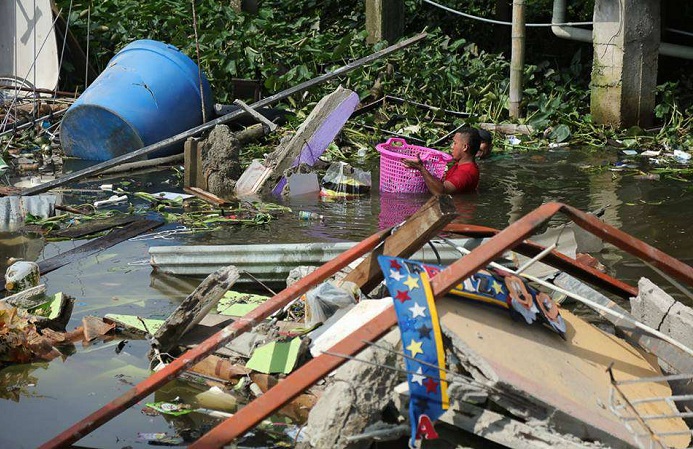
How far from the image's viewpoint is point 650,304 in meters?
3.85

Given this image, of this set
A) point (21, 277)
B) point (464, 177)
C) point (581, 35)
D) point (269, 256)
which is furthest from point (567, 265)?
point (581, 35)

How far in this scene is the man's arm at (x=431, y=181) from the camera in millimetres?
7332

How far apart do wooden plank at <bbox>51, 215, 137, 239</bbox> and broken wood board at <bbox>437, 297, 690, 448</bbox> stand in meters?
4.09

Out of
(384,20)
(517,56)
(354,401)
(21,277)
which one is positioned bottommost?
(21,277)

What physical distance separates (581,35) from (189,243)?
23.6ft

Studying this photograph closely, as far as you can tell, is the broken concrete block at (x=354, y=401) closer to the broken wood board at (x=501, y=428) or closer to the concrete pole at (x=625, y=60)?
the broken wood board at (x=501, y=428)

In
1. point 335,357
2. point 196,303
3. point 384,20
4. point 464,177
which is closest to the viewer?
point 335,357

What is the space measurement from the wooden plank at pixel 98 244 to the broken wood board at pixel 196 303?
6.16 feet

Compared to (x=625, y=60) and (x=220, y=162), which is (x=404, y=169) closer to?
(x=220, y=162)

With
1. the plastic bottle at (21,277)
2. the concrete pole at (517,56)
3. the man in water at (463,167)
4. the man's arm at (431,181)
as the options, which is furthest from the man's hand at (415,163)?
the concrete pole at (517,56)

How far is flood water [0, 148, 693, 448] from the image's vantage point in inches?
147

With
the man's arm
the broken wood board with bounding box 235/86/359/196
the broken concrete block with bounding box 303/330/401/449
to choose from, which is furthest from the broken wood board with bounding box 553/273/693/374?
the broken wood board with bounding box 235/86/359/196

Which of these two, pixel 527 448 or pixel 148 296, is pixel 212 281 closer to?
pixel 148 296

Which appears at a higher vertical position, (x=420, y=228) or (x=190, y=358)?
(x=420, y=228)
